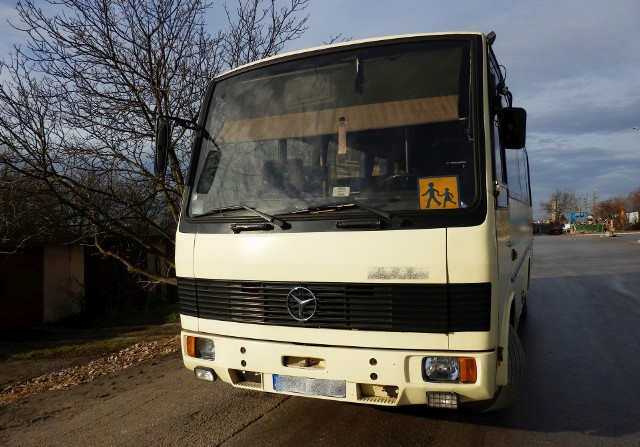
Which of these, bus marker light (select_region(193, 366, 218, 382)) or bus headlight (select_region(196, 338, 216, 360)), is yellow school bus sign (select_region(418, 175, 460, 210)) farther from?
bus marker light (select_region(193, 366, 218, 382))

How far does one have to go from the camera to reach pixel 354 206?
10.9 feet

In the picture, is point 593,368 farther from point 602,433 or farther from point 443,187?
point 443,187

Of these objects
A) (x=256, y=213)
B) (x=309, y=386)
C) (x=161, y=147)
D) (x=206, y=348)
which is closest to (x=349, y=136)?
(x=256, y=213)

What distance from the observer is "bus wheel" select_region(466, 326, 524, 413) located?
3.56 meters

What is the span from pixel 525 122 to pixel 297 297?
2.00 metres

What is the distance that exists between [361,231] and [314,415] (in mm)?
1837

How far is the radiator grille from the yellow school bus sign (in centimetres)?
49

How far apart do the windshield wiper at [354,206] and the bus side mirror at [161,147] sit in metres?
1.34

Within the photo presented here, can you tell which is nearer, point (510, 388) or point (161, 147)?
point (510, 388)

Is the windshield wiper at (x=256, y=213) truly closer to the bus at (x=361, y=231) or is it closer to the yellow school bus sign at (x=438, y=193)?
the bus at (x=361, y=231)

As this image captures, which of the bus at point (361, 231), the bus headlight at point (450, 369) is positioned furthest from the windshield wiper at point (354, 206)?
the bus headlight at point (450, 369)

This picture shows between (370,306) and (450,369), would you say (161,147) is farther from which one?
(450,369)

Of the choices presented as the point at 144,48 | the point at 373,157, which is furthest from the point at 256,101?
the point at 144,48

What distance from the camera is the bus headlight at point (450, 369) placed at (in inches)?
122
